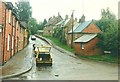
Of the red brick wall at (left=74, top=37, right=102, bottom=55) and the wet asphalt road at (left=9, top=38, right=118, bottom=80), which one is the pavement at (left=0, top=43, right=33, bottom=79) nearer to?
the wet asphalt road at (left=9, top=38, right=118, bottom=80)

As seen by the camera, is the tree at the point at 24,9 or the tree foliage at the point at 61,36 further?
the tree at the point at 24,9

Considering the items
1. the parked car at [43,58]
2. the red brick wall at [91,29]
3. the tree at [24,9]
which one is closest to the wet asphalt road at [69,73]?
the parked car at [43,58]

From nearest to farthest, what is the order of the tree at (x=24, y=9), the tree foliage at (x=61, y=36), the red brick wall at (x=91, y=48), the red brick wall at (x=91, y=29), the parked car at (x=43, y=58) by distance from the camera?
the parked car at (x=43, y=58) → the red brick wall at (x=91, y=48) → the red brick wall at (x=91, y=29) → the tree foliage at (x=61, y=36) → the tree at (x=24, y=9)

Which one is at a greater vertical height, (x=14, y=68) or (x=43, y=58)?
(x=43, y=58)

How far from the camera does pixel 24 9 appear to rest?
10450 centimetres

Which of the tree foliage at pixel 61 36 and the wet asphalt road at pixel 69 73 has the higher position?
the tree foliage at pixel 61 36

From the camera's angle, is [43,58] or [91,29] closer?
[43,58]

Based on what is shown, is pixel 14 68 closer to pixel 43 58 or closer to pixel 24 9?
pixel 43 58

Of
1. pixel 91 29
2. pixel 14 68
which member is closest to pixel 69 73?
pixel 14 68

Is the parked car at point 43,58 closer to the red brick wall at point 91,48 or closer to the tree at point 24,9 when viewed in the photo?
the red brick wall at point 91,48

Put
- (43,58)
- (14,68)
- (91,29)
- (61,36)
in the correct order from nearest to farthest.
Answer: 1. (14,68)
2. (43,58)
3. (91,29)
4. (61,36)

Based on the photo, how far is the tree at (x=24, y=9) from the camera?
102438 mm

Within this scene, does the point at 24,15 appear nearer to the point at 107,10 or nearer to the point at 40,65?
the point at 107,10

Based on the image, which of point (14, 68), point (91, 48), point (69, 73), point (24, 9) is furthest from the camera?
point (24, 9)
